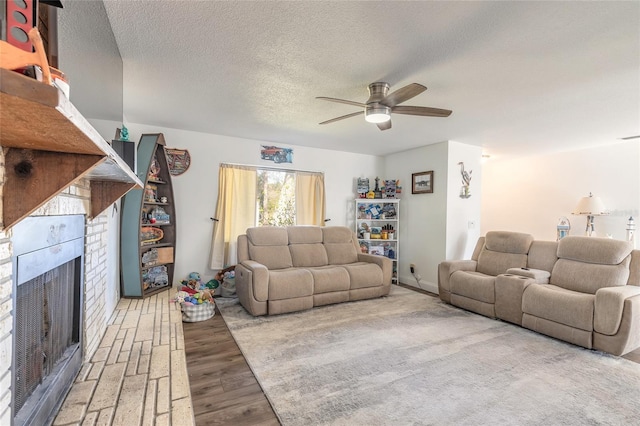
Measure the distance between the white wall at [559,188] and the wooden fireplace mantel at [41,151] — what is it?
586cm

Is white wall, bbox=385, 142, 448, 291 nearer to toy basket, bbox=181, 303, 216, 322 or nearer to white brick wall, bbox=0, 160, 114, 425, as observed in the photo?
toy basket, bbox=181, 303, 216, 322

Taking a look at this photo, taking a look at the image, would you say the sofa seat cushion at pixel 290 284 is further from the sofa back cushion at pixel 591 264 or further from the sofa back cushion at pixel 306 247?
the sofa back cushion at pixel 591 264

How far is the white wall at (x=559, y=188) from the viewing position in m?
4.14

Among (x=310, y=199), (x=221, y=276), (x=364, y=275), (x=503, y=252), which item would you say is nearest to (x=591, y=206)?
(x=503, y=252)

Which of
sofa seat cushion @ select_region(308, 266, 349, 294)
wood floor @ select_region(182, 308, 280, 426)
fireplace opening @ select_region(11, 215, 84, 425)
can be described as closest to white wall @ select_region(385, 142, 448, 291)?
sofa seat cushion @ select_region(308, 266, 349, 294)

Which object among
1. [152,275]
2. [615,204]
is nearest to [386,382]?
[152,275]

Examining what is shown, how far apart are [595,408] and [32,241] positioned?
3069 mm

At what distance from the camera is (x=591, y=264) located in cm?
309

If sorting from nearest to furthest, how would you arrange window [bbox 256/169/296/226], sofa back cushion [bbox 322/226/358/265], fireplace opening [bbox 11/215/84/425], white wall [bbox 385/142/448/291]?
1. fireplace opening [bbox 11/215/84/425]
2. sofa back cushion [bbox 322/226/358/265]
3. white wall [bbox 385/142/448/291]
4. window [bbox 256/169/296/226]

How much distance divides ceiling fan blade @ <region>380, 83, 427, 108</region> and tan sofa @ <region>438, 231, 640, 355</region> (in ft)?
7.65

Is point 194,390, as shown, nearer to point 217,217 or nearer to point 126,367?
point 126,367

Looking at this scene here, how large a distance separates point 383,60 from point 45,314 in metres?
2.38

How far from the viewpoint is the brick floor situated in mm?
1324

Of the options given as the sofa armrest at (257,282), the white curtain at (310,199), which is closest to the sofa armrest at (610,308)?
the sofa armrest at (257,282)
